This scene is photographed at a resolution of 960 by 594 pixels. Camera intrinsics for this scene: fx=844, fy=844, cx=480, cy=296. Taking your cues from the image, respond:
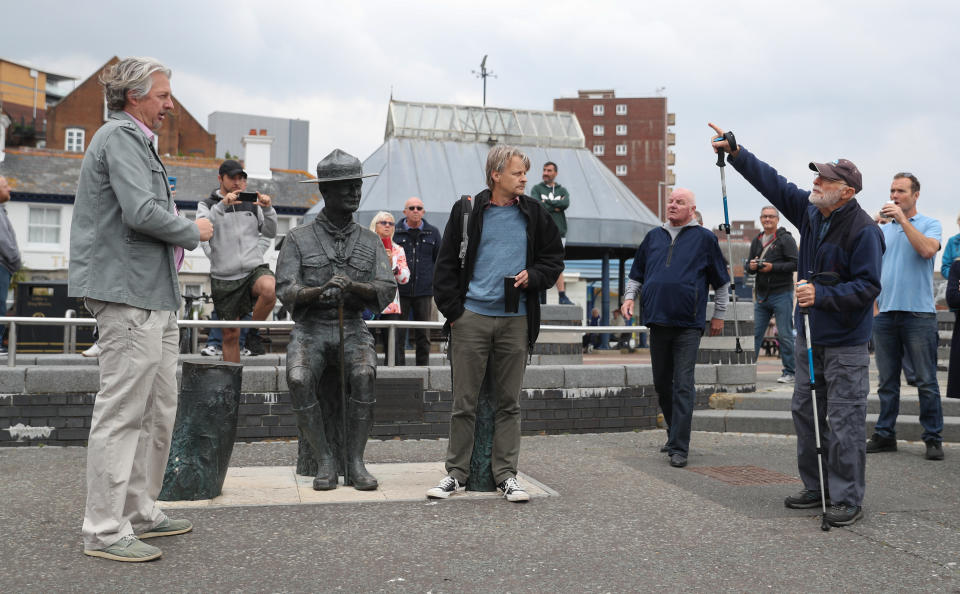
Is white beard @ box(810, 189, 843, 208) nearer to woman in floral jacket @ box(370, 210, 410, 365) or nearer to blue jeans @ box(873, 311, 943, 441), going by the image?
blue jeans @ box(873, 311, 943, 441)

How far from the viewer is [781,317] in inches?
394

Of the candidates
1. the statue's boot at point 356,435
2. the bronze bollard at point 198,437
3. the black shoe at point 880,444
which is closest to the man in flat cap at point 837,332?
the black shoe at point 880,444

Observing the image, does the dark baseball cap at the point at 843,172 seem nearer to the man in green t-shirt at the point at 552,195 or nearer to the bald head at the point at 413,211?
the bald head at the point at 413,211

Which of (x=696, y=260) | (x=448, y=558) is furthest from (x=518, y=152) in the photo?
(x=448, y=558)

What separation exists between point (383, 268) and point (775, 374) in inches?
317

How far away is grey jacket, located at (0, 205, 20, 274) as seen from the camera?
8099 millimetres

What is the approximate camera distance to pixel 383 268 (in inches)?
227

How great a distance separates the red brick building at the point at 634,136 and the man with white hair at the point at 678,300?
262 ft

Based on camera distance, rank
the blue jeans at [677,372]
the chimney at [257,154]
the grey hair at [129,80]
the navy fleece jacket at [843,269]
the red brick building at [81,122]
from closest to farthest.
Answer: the grey hair at [129,80] < the navy fleece jacket at [843,269] < the blue jeans at [677,372] < the chimney at [257,154] < the red brick building at [81,122]

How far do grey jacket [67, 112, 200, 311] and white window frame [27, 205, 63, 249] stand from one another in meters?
35.7

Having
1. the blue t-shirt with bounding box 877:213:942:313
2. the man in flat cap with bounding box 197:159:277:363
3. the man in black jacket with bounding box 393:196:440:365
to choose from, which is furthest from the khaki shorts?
the blue t-shirt with bounding box 877:213:942:313

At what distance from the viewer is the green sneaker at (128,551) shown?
3.88 m

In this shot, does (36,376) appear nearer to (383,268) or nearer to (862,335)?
(383,268)

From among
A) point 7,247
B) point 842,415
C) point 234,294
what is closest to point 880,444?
point 842,415
